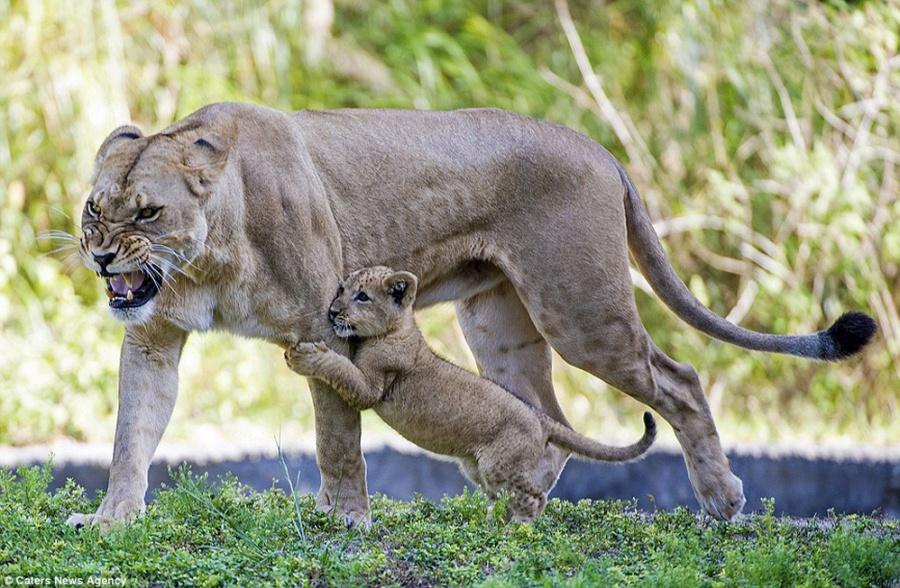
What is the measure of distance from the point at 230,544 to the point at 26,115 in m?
5.93

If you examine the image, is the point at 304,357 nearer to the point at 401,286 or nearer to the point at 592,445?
the point at 401,286

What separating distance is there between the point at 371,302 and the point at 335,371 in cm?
31

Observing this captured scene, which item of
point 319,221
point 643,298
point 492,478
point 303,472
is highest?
point 319,221

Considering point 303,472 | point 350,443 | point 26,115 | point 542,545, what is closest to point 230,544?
point 350,443

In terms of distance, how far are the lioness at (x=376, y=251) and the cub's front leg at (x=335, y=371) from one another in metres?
0.07

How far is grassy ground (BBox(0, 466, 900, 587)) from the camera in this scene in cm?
420

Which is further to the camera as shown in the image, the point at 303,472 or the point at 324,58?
the point at 324,58

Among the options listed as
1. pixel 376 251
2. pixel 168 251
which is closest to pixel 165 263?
pixel 168 251

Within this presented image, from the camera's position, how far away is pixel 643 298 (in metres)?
10.5

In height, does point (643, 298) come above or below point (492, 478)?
below

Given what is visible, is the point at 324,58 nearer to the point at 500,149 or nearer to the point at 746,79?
the point at 746,79

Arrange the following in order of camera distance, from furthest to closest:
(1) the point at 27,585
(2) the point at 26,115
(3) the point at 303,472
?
(2) the point at 26,115 → (3) the point at 303,472 → (1) the point at 27,585

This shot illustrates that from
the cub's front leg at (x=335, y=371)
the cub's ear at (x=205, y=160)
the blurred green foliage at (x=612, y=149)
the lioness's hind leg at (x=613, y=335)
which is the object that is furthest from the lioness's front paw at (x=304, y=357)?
the blurred green foliage at (x=612, y=149)

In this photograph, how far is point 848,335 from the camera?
19.0 feet
